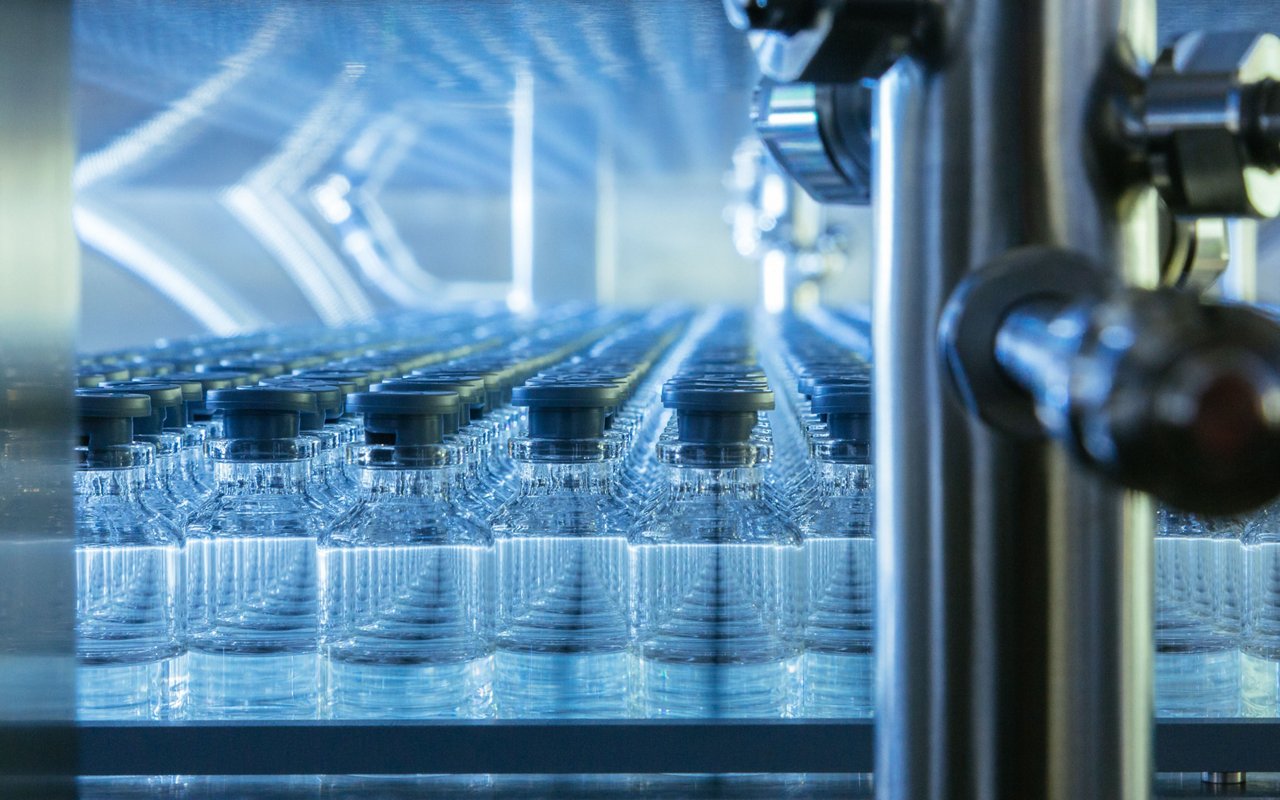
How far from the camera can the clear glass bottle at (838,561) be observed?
92 centimetres

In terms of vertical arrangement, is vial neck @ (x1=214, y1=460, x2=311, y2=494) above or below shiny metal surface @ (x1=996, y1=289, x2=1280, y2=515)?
below

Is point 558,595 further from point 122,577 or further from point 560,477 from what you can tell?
point 122,577

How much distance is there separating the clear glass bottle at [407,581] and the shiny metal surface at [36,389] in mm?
385

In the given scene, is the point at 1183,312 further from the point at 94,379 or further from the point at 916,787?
the point at 94,379

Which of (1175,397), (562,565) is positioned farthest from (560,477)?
(1175,397)

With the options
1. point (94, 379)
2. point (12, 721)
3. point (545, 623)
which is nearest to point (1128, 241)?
Answer: point (12, 721)

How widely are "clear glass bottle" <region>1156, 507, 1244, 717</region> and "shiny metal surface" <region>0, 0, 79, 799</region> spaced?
61 centimetres

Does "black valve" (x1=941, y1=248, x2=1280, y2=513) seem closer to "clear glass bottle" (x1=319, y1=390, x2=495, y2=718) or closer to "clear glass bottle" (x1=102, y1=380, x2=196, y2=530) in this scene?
"clear glass bottle" (x1=319, y1=390, x2=495, y2=718)

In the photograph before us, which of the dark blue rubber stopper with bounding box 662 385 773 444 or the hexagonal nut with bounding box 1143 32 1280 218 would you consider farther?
the dark blue rubber stopper with bounding box 662 385 773 444

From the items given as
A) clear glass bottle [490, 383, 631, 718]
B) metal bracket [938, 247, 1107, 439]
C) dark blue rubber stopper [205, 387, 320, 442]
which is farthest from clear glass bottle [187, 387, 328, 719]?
metal bracket [938, 247, 1107, 439]

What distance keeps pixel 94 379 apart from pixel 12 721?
95cm

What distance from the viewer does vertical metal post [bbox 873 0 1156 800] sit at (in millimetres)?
362

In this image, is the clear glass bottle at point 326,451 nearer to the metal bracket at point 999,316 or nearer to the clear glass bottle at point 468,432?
the clear glass bottle at point 468,432

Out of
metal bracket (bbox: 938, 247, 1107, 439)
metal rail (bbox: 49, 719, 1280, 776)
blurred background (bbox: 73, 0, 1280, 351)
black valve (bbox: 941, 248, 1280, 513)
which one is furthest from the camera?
blurred background (bbox: 73, 0, 1280, 351)
